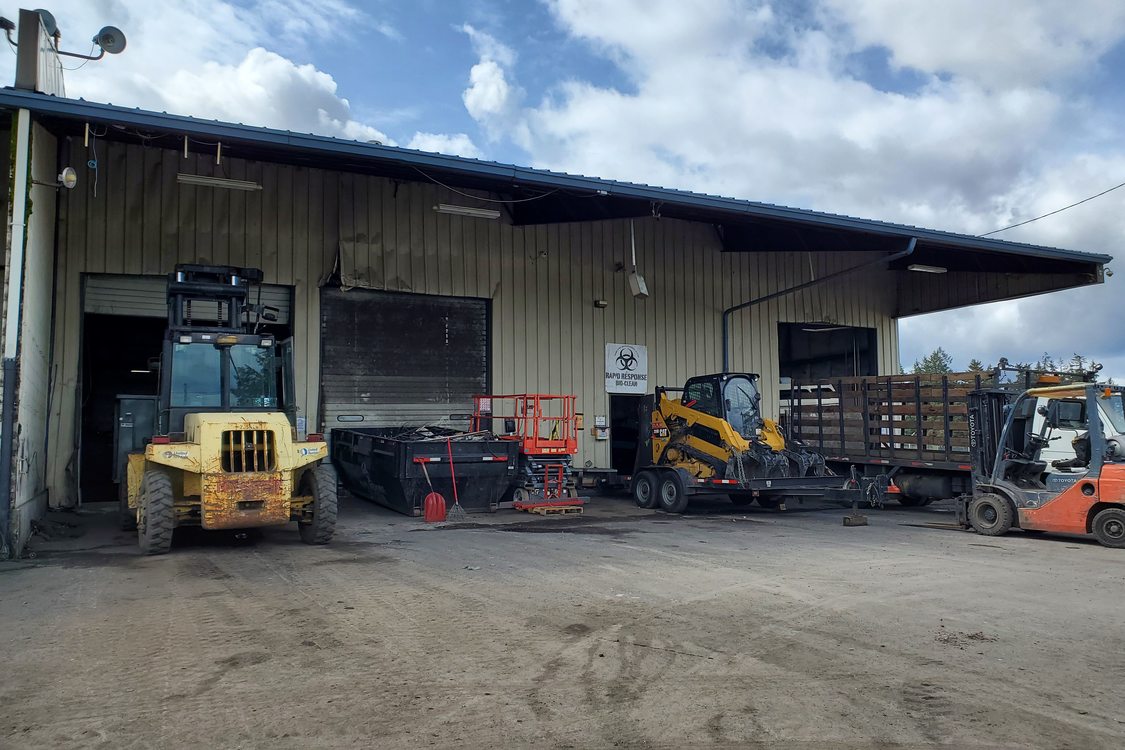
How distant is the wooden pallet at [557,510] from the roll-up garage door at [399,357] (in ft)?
13.6

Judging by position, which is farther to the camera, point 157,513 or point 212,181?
point 212,181

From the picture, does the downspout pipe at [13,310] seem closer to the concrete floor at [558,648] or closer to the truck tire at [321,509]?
the concrete floor at [558,648]

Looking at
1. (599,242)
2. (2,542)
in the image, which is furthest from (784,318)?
(2,542)

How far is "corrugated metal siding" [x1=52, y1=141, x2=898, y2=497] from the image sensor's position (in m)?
14.0

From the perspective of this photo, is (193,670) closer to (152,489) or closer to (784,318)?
(152,489)

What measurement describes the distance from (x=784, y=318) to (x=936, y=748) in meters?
18.3

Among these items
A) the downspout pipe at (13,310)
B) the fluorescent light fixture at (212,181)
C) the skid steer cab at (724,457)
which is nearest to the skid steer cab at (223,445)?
the downspout pipe at (13,310)

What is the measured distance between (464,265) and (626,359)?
15.0ft

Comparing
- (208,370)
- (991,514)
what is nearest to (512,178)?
(208,370)

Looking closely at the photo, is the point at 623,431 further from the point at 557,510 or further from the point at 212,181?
the point at 212,181

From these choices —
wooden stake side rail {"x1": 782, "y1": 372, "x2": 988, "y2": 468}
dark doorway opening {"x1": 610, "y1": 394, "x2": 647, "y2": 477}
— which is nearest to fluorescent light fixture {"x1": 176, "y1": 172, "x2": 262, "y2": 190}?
dark doorway opening {"x1": 610, "y1": 394, "x2": 647, "y2": 477}

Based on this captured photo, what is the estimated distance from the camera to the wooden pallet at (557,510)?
13.4 meters

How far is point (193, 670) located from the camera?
4.67 metres

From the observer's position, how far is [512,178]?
13438mm
